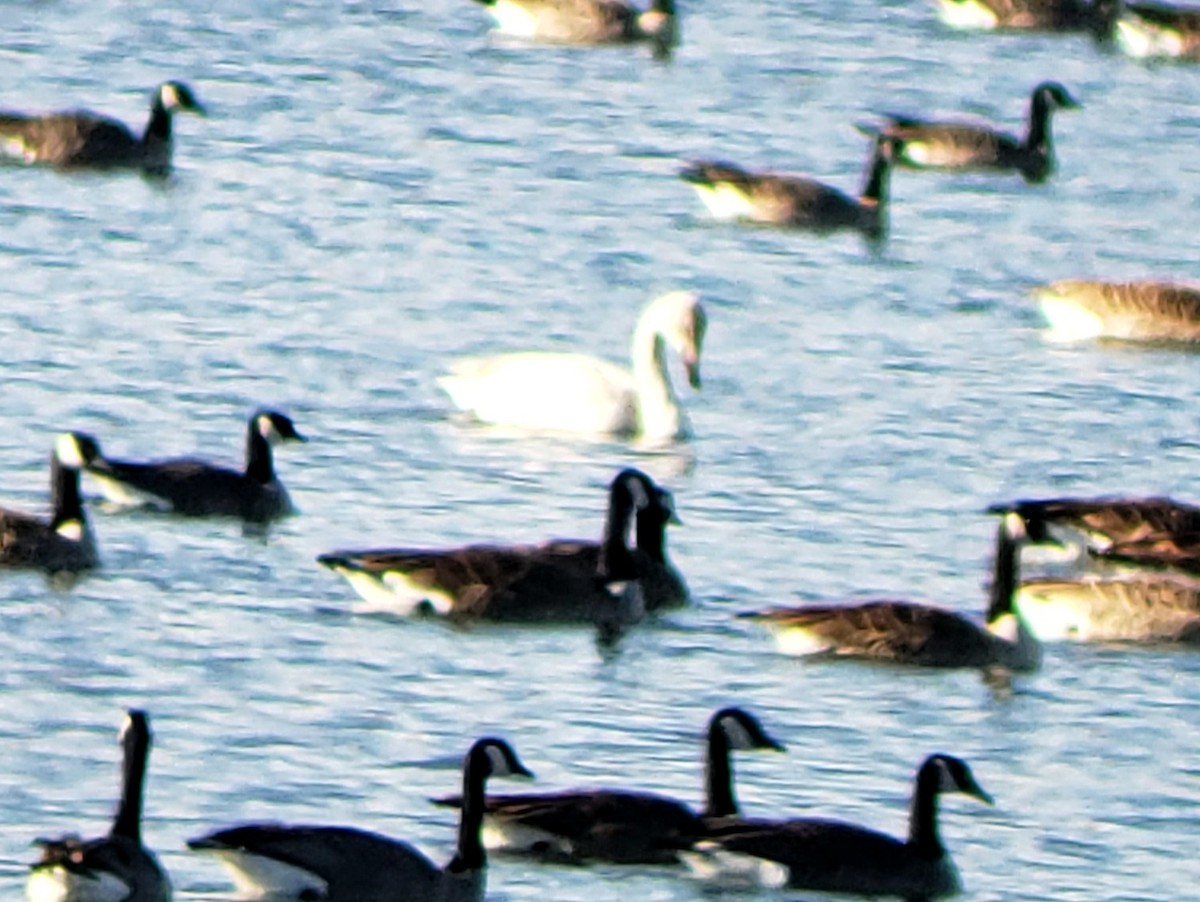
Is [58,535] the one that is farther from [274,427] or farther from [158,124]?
[158,124]

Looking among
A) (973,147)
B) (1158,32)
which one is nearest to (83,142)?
(973,147)

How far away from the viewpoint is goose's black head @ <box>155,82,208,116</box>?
103ft

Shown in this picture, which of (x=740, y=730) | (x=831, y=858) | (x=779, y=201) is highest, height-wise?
(x=740, y=730)

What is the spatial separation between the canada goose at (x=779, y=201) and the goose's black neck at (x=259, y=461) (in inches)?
367

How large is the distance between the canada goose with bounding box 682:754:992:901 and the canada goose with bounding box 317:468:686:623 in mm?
3972

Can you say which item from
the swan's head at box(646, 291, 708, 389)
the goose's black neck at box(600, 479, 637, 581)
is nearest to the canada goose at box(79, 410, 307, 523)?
the goose's black neck at box(600, 479, 637, 581)

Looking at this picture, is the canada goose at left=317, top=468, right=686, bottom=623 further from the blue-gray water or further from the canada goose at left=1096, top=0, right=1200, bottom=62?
the canada goose at left=1096, top=0, right=1200, bottom=62

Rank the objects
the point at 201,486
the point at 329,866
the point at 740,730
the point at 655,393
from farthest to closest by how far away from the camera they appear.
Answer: the point at 655,393, the point at 201,486, the point at 740,730, the point at 329,866

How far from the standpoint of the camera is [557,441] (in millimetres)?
23094

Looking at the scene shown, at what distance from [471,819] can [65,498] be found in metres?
5.52

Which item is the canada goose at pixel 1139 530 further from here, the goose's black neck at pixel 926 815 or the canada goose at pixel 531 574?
the goose's black neck at pixel 926 815

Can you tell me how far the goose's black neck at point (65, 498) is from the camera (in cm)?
1917

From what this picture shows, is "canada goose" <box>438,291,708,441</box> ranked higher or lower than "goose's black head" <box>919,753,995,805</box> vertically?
lower

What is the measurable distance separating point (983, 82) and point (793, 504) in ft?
56.9
